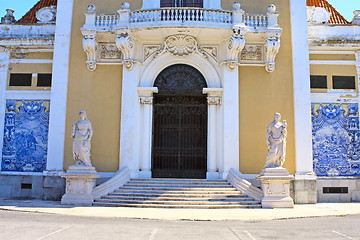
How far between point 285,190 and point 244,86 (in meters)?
4.63

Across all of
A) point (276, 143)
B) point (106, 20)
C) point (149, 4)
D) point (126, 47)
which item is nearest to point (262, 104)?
point (276, 143)

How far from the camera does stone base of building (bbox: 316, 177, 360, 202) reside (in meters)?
15.0

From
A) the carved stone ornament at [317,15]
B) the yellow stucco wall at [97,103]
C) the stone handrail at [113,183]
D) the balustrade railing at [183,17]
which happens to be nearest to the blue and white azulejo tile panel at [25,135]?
the yellow stucco wall at [97,103]

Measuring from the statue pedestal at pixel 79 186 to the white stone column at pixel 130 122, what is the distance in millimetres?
2096

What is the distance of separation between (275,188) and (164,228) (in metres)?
5.49

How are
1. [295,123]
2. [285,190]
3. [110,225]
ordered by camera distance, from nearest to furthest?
[110,225] → [285,190] → [295,123]

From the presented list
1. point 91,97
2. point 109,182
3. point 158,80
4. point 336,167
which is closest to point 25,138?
point 91,97

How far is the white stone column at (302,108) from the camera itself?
1452cm

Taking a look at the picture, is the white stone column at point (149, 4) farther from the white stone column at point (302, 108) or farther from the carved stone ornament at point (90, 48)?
the white stone column at point (302, 108)

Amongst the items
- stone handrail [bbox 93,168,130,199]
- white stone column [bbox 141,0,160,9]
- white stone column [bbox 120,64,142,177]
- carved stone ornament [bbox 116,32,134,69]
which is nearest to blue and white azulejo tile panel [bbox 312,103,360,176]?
white stone column [bbox 120,64,142,177]

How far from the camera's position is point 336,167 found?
50.2ft

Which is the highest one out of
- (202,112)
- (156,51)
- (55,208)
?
(156,51)

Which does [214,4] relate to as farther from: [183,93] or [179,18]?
[183,93]

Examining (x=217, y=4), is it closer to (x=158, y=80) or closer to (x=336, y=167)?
(x=158, y=80)
